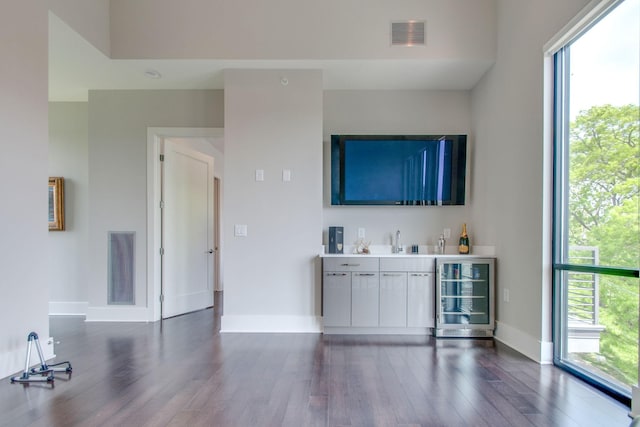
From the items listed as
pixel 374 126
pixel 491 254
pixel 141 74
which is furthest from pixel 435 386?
pixel 141 74

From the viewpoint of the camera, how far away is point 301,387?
2.71 meters

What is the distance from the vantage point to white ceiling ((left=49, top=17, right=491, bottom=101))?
4.01 meters

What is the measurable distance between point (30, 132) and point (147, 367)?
6.68 ft

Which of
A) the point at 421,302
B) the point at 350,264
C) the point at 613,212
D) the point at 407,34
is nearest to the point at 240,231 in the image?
the point at 350,264

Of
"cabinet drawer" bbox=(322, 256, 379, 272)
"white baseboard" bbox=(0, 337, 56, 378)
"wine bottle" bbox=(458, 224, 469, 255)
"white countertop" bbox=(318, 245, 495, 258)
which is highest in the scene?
"wine bottle" bbox=(458, 224, 469, 255)

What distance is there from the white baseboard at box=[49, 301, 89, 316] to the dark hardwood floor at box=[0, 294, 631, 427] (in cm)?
146

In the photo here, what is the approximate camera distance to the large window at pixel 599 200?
2430mm

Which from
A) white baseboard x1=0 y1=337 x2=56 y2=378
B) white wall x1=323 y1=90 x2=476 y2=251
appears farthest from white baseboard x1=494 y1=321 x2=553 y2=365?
white baseboard x1=0 y1=337 x2=56 y2=378

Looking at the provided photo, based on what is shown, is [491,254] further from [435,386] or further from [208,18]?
[208,18]

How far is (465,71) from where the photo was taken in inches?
169

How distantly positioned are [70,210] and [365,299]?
4059 millimetres

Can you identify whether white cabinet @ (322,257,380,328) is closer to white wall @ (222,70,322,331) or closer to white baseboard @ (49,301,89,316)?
white wall @ (222,70,322,331)

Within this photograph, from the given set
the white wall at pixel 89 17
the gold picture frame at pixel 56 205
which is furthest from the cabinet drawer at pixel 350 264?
the gold picture frame at pixel 56 205

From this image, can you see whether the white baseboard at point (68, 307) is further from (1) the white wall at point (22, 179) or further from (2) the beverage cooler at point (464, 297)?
(2) the beverage cooler at point (464, 297)
